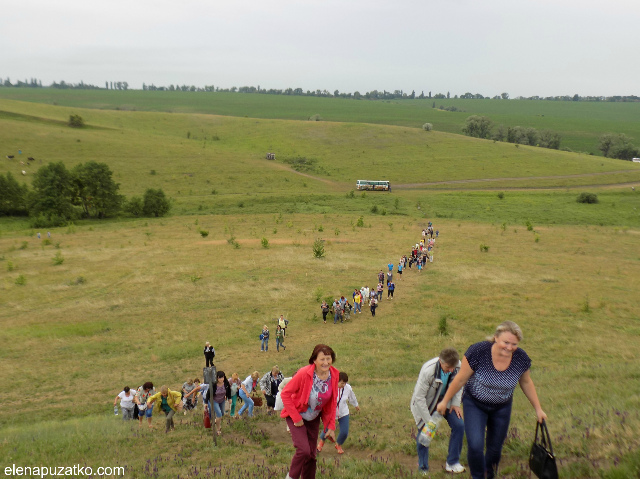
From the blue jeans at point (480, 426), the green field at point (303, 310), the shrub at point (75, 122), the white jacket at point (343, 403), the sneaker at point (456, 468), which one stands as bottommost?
the green field at point (303, 310)

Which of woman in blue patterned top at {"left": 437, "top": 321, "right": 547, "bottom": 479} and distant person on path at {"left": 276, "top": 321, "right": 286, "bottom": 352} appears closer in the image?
woman in blue patterned top at {"left": 437, "top": 321, "right": 547, "bottom": 479}

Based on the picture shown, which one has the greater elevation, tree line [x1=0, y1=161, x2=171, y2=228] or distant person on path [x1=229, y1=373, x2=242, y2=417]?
distant person on path [x1=229, y1=373, x2=242, y2=417]

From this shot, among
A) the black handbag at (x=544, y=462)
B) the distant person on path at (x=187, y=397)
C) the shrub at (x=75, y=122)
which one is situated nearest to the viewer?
the black handbag at (x=544, y=462)

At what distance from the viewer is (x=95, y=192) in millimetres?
53844

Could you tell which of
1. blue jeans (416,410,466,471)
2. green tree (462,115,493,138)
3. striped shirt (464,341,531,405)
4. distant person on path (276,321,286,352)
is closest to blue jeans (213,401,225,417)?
blue jeans (416,410,466,471)

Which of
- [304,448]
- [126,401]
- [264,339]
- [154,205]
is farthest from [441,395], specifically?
[154,205]

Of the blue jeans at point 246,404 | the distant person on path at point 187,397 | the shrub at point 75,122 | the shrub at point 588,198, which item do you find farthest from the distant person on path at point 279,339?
the shrub at point 75,122

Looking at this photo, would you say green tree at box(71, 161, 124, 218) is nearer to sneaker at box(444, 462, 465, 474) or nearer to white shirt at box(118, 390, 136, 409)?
white shirt at box(118, 390, 136, 409)

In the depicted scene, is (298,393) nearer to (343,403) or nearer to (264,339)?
(343,403)

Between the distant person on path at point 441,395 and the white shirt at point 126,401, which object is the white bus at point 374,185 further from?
the distant person on path at point 441,395

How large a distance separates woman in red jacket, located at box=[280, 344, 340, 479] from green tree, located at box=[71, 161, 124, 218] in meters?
56.6

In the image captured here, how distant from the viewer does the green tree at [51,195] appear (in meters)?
50.6

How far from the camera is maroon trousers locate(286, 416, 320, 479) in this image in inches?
196

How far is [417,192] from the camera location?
68.8m
